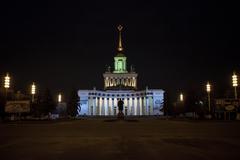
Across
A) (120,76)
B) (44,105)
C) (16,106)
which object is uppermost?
(120,76)

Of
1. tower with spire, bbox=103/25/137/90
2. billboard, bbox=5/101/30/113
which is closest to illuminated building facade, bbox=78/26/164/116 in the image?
tower with spire, bbox=103/25/137/90

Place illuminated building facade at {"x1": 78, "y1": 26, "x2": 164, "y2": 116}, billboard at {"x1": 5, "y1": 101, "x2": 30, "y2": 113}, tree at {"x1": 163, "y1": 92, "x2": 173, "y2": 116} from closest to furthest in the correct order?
billboard at {"x1": 5, "y1": 101, "x2": 30, "y2": 113}, tree at {"x1": 163, "y1": 92, "x2": 173, "y2": 116}, illuminated building facade at {"x1": 78, "y1": 26, "x2": 164, "y2": 116}

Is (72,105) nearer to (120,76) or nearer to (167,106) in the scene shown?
(167,106)

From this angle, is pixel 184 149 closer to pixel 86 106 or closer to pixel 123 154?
pixel 123 154

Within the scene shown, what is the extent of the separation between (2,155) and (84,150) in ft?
12.3

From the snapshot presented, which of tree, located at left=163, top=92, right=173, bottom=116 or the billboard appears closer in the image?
the billboard

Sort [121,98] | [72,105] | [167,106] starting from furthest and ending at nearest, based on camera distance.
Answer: [121,98]
[167,106]
[72,105]

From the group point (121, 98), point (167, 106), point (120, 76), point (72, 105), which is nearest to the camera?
point (72, 105)

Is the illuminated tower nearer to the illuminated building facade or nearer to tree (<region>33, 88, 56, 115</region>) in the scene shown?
the illuminated building facade

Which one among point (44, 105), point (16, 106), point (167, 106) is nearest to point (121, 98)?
point (167, 106)

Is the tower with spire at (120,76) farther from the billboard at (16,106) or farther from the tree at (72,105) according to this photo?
the billboard at (16,106)

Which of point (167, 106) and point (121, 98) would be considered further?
point (121, 98)

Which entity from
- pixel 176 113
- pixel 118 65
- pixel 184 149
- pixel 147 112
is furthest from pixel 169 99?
pixel 184 149

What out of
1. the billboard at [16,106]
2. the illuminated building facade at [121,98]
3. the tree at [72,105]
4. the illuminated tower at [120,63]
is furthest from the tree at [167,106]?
the billboard at [16,106]
